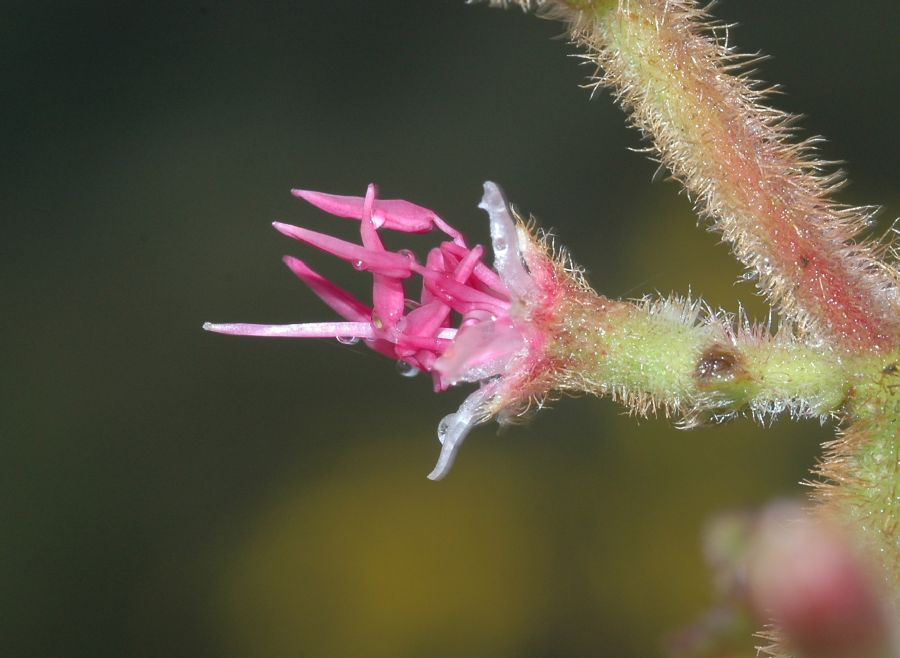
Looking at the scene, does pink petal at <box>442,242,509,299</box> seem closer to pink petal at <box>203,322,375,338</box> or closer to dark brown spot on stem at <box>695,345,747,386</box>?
pink petal at <box>203,322,375,338</box>

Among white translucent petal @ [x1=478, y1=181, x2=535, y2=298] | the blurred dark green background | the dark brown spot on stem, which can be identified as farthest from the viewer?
the blurred dark green background

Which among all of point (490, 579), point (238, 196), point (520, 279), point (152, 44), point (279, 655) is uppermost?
point (152, 44)

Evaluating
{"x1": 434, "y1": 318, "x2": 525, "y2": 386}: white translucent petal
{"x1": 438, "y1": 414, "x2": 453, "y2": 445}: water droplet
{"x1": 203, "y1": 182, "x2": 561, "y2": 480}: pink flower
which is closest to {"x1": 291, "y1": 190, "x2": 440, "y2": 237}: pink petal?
{"x1": 203, "y1": 182, "x2": 561, "y2": 480}: pink flower

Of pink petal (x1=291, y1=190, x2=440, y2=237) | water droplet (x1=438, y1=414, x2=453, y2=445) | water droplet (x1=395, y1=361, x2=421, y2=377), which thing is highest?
pink petal (x1=291, y1=190, x2=440, y2=237)

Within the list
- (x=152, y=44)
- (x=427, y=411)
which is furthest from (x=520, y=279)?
(x=152, y=44)

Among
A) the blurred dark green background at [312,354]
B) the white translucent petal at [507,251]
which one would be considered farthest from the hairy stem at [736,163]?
the blurred dark green background at [312,354]

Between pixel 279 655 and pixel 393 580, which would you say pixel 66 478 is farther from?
pixel 393 580

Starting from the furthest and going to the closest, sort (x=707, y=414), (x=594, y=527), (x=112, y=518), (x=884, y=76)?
(x=884, y=76), (x=112, y=518), (x=594, y=527), (x=707, y=414)

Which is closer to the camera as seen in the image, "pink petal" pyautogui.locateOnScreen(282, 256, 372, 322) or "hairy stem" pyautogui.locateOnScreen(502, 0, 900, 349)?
"hairy stem" pyautogui.locateOnScreen(502, 0, 900, 349)

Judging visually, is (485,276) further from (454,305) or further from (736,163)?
(736,163)
